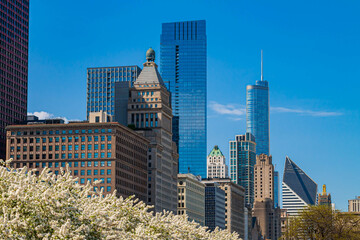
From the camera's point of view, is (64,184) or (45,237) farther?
(64,184)

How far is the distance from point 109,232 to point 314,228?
123 meters

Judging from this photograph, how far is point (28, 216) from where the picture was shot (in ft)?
168

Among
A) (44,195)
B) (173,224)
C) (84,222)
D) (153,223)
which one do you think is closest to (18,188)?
(44,195)

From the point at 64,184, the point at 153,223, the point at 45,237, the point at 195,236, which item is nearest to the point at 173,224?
the point at 153,223

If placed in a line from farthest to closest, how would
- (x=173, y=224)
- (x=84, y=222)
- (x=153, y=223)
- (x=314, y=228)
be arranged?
(x=314, y=228), (x=173, y=224), (x=153, y=223), (x=84, y=222)

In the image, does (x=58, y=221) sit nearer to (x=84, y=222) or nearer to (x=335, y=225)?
(x=84, y=222)

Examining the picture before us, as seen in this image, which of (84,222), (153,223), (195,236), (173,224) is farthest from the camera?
(195,236)

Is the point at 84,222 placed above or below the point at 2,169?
below

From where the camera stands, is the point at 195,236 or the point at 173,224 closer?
the point at 173,224

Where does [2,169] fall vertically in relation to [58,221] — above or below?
above

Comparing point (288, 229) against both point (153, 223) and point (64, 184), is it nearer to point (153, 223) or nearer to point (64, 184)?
point (153, 223)

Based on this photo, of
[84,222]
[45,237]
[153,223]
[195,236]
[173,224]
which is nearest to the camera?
[45,237]

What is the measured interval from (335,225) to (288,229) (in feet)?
33.9

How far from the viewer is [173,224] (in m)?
92.1
